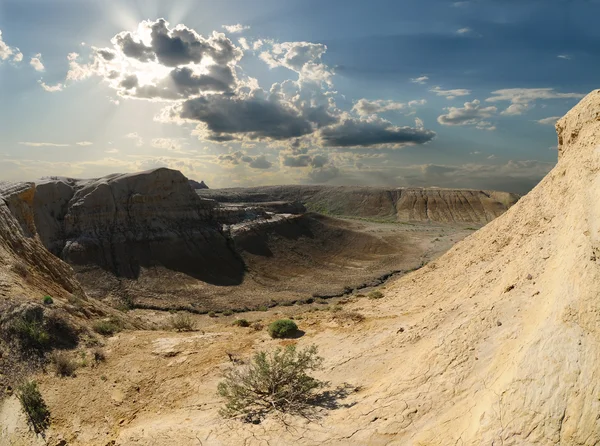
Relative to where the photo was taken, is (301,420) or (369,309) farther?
(369,309)

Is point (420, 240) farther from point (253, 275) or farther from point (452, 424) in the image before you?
point (452, 424)

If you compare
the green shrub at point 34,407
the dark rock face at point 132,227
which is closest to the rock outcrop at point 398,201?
the dark rock face at point 132,227

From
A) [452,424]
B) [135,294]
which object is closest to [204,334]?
[452,424]

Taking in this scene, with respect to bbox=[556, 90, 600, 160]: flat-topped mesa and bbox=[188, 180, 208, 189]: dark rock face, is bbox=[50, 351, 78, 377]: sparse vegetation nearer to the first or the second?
bbox=[556, 90, 600, 160]: flat-topped mesa

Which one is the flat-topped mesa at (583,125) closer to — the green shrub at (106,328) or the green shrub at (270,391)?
the green shrub at (270,391)

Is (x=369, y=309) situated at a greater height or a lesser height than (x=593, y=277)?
lesser

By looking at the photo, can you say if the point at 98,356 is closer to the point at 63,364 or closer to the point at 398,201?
the point at 63,364
